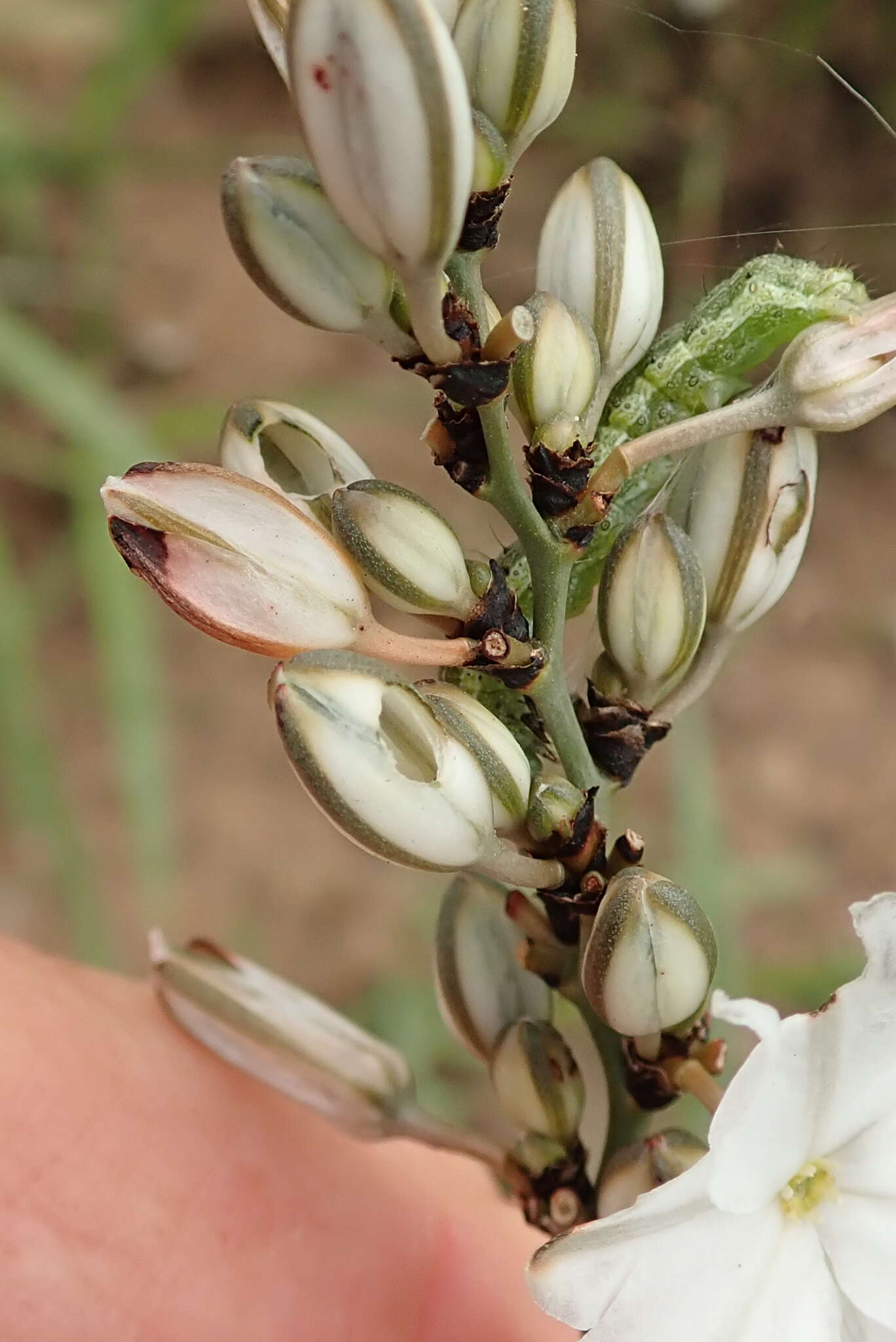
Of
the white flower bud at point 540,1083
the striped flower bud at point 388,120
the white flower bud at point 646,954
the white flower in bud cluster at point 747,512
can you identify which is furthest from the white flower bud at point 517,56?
the white flower bud at point 540,1083

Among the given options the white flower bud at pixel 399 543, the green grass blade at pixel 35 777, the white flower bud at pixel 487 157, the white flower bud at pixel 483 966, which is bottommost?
the green grass blade at pixel 35 777

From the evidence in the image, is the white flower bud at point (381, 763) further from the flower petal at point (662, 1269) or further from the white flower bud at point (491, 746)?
the flower petal at point (662, 1269)

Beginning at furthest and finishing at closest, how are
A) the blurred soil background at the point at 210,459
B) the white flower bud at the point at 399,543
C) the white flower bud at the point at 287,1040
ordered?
the blurred soil background at the point at 210,459, the white flower bud at the point at 287,1040, the white flower bud at the point at 399,543

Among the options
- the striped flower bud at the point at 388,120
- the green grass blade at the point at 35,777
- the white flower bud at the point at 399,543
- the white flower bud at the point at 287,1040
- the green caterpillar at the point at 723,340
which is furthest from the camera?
the green grass blade at the point at 35,777

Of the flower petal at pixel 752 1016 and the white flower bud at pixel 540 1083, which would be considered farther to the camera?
the white flower bud at pixel 540 1083

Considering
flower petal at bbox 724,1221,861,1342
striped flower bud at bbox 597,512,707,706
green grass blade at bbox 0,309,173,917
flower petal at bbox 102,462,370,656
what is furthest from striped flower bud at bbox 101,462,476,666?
green grass blade at bbox 0,309,173,917

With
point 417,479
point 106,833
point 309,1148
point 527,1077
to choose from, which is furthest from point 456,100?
point 106,833

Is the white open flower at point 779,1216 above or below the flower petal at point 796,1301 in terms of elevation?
above
